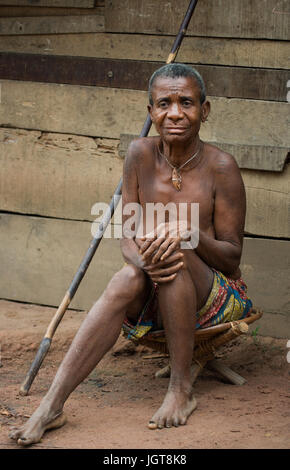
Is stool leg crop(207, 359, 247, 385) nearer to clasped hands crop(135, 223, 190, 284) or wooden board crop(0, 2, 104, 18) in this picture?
clasped hands crop(135, 223, 190, 284)

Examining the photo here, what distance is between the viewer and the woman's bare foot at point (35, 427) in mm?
3145

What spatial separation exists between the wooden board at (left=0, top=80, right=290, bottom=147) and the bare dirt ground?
47.6 inches

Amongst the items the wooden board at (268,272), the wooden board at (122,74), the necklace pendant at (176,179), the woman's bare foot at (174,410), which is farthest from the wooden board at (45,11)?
the woman's bare foot at (174,410)

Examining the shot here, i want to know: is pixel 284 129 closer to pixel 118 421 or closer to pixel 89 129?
pixel 89 129

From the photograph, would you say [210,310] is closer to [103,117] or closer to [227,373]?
[227,373]

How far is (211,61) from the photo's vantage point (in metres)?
4.37

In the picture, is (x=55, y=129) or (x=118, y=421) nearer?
(x=118, y=421)

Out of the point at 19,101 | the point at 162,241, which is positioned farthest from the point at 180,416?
the point at 19,101

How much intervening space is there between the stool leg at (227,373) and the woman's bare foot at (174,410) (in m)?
0.42

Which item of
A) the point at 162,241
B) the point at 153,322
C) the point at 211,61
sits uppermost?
the point at 211,61

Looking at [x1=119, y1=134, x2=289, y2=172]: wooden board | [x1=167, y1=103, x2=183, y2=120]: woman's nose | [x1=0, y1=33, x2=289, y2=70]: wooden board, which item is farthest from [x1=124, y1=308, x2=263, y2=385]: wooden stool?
[x1=0, y1=33, x2=289, y2=70]: wooden board

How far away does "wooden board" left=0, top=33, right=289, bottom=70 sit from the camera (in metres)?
4.25

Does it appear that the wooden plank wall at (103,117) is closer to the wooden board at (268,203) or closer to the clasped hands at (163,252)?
the wooden board at (268,203)

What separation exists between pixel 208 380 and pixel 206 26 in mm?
2044
